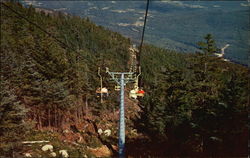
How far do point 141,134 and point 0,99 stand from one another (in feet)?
82.3

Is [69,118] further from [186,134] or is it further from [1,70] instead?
[186,134]

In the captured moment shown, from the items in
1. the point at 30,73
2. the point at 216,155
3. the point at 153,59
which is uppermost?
the point at 30,73

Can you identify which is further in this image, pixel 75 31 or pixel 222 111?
pixel 75 31

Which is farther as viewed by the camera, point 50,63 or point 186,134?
point 50,63

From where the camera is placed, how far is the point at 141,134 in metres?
38.2

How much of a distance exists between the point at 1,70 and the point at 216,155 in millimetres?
24306

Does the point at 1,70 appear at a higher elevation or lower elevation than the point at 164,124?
higher

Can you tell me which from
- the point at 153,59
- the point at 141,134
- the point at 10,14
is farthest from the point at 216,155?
the point at 153,59

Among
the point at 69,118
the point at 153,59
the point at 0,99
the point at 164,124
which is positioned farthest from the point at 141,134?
the point at 153,59

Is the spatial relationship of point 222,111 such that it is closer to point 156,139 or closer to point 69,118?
point 156,139

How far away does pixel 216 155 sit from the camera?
18.1m

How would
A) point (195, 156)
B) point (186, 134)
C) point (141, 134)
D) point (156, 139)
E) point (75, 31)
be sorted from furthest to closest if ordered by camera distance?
point (75, 31) < point (141, 134) < point (156, 139) < point (186, 134) < point (195, 156)

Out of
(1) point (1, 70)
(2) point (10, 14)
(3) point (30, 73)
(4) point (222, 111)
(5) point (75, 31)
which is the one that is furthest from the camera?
(5) point (75, 31)

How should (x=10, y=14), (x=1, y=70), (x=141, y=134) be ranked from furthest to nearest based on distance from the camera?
1. (x=10, y=14)
2. (x=141, y=134)
3. (x=1, y=70)
